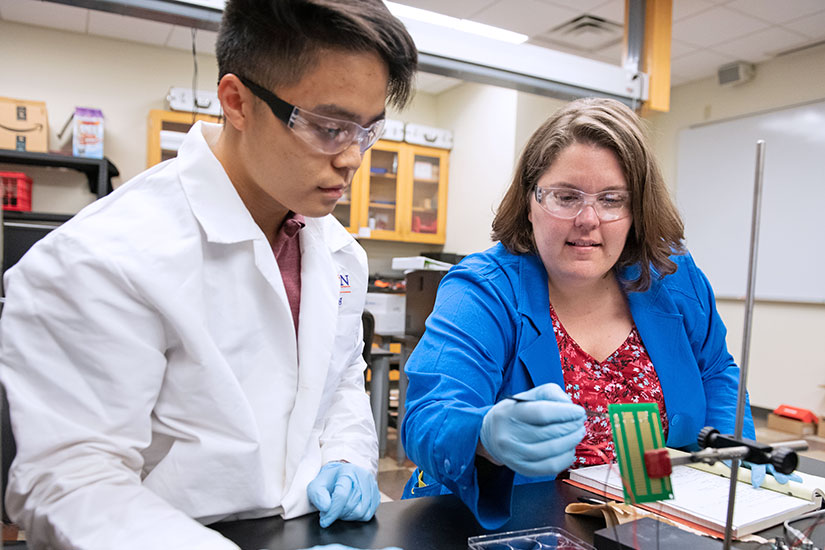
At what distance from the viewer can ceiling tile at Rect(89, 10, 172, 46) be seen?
4.30m

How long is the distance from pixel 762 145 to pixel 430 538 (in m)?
0.59

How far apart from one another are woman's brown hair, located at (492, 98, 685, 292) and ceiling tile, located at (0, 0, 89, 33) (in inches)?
159

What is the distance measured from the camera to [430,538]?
780 mm

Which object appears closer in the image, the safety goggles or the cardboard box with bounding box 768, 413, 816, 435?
the safety goggles

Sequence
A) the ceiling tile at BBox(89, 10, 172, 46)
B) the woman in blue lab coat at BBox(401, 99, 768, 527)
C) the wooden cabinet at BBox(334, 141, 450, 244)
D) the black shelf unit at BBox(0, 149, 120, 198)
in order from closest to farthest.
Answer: the woman in blue lab coat at BBox(401, 99, 768, 527) → the black shelf unit at BBox(0, 149, 120, 198) → the ceiling tile at BBox(89, 10, 172, 46) → the wooden cabinet at BBox(334, 141, 450, 244)

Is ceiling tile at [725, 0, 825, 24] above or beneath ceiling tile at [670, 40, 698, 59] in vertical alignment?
above

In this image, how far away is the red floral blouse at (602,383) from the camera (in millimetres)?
1152

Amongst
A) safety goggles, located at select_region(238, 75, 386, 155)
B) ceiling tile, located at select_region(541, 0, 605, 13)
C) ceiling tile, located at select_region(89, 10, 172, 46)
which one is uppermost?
ceiling tile, located at select_region(541, 0, 605, 13)

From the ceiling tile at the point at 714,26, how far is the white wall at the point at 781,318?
0.67 metres

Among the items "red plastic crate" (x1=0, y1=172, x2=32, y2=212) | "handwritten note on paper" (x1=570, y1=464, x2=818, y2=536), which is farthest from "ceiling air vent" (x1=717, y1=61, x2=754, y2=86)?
"red plastic crate" (x1=0, y1=172, x2=32, y2=212)

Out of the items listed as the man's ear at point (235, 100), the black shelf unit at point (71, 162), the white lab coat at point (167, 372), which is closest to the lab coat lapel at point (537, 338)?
the white lab coat at point (167, 372)

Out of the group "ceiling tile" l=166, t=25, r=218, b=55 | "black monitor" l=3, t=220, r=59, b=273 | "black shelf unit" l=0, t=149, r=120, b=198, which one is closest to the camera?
"black monitor" l=3, t=220, r=59, b=273

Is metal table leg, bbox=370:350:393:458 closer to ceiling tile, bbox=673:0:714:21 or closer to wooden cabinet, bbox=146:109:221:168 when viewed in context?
wooden cabinet, bbox=146:109:221:168

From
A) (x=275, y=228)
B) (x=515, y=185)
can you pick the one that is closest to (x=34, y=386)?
(x=275, y=228)
